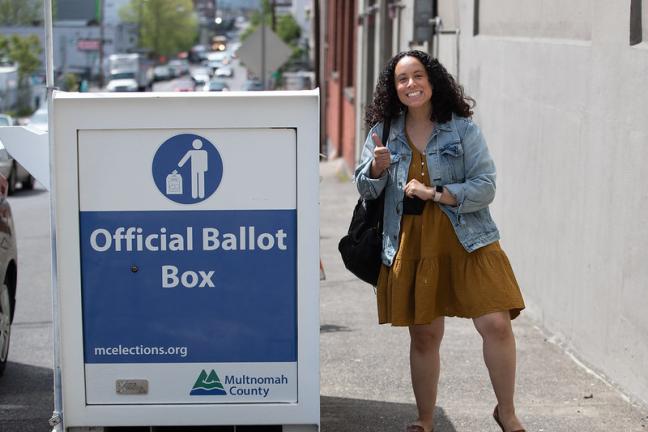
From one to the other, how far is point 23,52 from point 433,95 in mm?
59564

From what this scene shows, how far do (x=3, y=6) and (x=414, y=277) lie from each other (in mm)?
25510

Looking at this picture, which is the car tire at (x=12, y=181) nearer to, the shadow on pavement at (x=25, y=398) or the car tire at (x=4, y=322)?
the shadow on pavement at (x=25, y=398)

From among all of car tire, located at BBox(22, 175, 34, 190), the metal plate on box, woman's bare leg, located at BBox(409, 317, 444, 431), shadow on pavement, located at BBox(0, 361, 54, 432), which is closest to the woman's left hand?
woman's bare leg, located at BBox(409, 317, 444, 431)

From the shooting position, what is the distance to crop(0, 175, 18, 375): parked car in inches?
259

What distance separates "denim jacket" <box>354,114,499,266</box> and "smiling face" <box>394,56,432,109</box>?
0.45 feet

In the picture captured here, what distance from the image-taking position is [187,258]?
4.56 metres

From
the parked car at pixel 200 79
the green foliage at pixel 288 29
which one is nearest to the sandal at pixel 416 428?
the parked car at pixel 200 79

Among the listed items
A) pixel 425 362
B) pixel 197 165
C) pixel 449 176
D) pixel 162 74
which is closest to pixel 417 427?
pixel 425 362

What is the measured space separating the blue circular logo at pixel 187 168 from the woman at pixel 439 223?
72 centimetres

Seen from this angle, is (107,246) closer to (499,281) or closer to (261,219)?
(261,219)

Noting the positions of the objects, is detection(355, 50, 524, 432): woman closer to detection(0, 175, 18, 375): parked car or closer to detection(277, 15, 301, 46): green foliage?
detection(0, 175, 18, 375): parked car

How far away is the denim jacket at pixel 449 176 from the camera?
482 cm

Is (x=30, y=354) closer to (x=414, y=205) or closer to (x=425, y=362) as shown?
(x=425, y=362)

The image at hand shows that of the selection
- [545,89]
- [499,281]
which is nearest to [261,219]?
[499,281]
